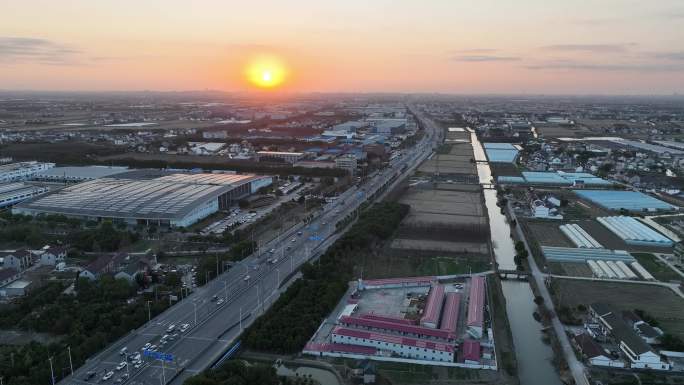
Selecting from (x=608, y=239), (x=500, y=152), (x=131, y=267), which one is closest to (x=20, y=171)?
(x=131, y=267)

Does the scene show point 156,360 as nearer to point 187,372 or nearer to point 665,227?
point 187,372

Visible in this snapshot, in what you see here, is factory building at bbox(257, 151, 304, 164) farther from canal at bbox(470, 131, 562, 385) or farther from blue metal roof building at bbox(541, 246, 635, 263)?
blue metal roof building at bbox(541, 246, 635, 263)

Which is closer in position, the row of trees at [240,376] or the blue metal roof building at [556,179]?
the row of trees at [240,376]

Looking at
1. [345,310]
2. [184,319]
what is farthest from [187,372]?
[345,310]

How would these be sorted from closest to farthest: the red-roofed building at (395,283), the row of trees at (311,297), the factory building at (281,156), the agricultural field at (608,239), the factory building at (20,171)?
1. the row of trees at (311,297)
2. the red-roofed building at (395,283)
3. the agricultural field at (608,239)
4. the factory building at (20,171)
5. the factory building at (281,156)

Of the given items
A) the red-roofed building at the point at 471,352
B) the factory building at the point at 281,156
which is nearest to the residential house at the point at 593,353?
the red-roofed building at the point at 471,352

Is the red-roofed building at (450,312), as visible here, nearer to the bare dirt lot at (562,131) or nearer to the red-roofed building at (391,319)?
the red-roofed building at (391,319)
